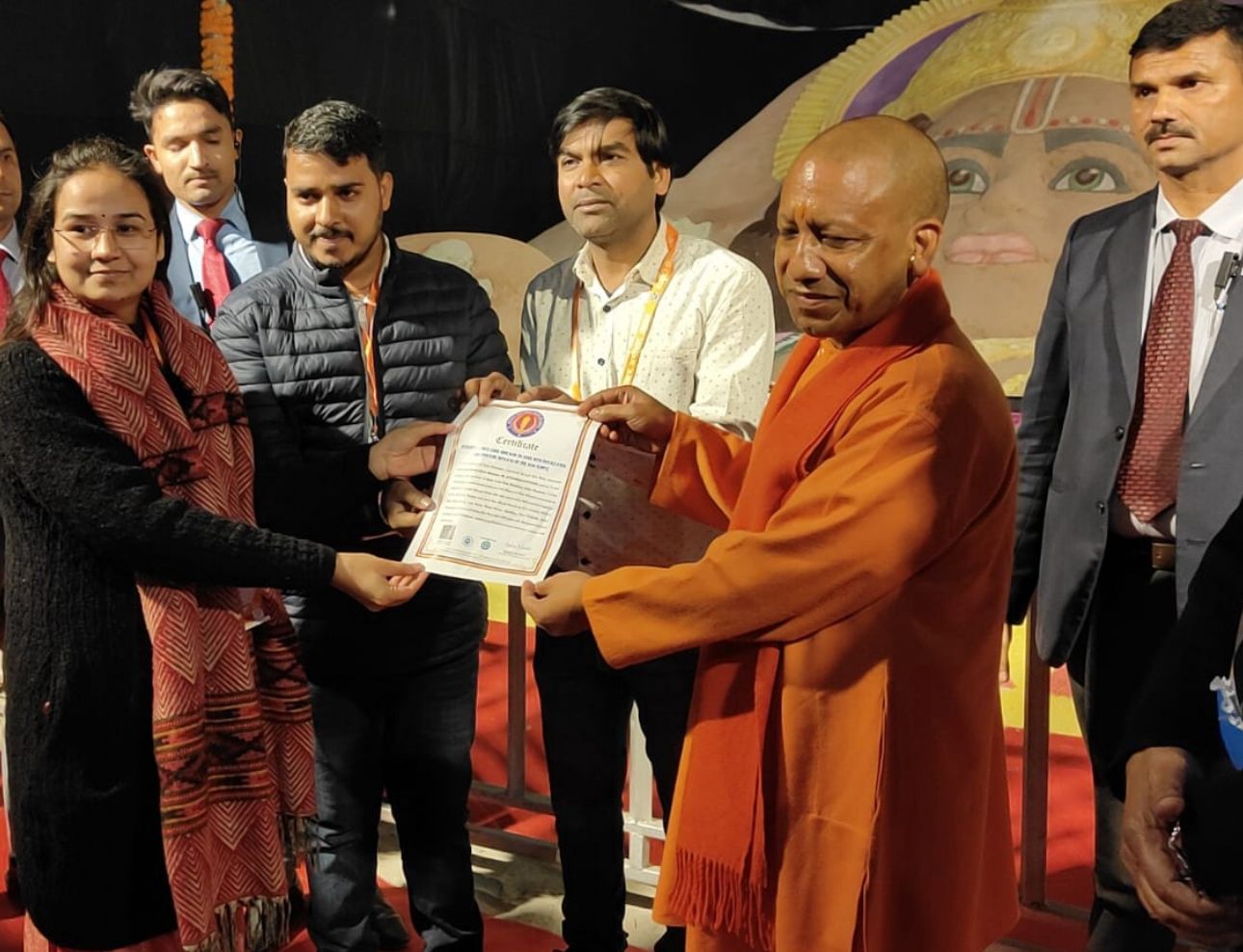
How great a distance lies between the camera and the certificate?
2.13 m

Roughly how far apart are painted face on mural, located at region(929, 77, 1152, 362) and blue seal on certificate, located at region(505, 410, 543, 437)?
2.36 metres

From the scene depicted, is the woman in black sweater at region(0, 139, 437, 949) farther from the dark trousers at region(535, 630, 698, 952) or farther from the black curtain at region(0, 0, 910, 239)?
the black curtain at region(0, 0, 910, 239)

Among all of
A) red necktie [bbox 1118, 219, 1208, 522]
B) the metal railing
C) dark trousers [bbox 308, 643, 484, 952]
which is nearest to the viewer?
red necktie [bbox 1118, 219, 1208, 522]

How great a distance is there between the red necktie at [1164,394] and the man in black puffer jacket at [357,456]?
4.20ft

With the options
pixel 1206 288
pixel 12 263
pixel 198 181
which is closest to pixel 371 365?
pixel 198 181

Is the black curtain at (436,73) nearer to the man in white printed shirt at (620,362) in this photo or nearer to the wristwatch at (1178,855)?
the man in white printed shirt at (620,362)

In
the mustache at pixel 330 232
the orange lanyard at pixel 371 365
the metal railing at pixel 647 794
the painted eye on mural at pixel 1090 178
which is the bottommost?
the metal railing at pixel 647 794

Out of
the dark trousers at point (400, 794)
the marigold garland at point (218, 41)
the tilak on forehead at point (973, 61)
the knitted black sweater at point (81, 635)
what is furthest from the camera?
the marigold garland at point (218, 41)

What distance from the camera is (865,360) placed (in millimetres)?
1736

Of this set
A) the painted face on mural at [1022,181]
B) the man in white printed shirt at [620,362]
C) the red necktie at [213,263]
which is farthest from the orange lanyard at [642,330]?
the painted face on mural at [1022,181]

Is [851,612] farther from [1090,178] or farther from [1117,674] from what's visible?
[1090,178]

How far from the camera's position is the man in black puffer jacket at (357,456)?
2432 millimetres

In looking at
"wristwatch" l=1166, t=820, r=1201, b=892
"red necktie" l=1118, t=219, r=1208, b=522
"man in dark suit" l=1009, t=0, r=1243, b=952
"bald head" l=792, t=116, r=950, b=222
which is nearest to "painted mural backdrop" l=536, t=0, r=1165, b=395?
"man in dark suit" l=1009, t=0, r=1243, b=952

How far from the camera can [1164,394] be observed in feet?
7.40
